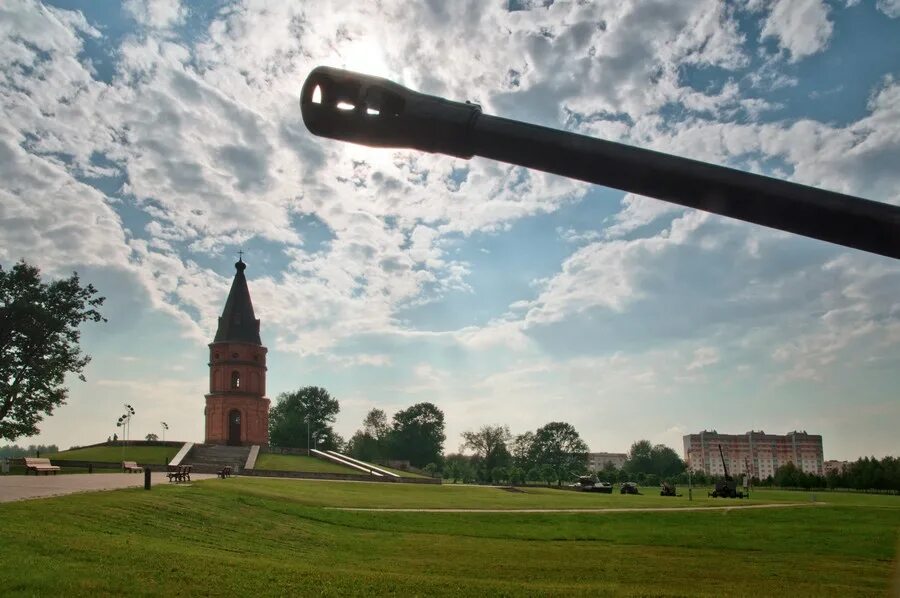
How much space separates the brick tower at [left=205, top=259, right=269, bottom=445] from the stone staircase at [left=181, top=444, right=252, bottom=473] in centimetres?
354

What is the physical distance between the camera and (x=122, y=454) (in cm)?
6309

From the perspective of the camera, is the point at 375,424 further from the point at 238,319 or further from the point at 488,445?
the point at 238,319

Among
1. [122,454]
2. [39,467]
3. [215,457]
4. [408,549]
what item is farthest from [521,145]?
[122,454]

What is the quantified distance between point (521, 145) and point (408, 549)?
20.2 m

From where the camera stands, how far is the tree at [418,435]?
409 ft

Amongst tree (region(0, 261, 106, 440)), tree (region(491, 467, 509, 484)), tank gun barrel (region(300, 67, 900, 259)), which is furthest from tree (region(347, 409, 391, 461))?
tank gun barrel (region(300, 67, 900, 259))

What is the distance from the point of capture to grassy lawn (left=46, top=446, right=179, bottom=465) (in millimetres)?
59938

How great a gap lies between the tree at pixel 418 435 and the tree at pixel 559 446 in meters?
22.4

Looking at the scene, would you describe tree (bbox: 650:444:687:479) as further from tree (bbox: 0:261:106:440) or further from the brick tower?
tree (bbox: 0:261:106:440)

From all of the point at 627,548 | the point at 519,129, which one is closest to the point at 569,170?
the point at 519,129

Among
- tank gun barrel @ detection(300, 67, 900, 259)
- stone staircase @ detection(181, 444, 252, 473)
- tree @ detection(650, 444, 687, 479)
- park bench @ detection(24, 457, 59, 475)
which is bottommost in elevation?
tree @ detection(650, 444, 687, 479)

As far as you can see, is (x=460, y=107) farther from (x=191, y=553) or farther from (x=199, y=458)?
(x=199, y=458)

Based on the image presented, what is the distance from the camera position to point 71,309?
4625 cm

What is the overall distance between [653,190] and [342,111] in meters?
1.59
